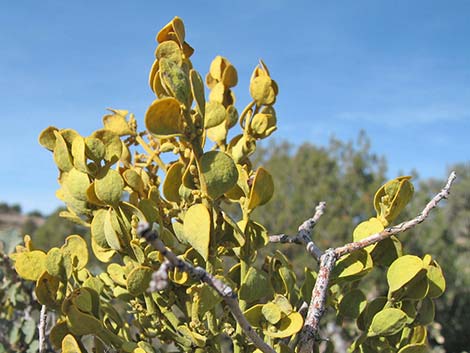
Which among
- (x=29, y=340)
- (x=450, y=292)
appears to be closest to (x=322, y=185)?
(x=450, y=292)

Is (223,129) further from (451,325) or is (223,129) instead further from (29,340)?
(451,325)

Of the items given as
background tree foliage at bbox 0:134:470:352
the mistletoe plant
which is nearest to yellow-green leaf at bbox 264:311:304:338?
the mistletoe plant

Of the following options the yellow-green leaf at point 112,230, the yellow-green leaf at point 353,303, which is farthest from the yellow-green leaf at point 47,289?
the yellow-green leaf at point 353,303

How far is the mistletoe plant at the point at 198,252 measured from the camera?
0.57 m

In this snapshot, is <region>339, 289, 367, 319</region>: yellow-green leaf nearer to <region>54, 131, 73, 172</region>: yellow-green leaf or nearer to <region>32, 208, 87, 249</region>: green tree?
<region>54, 131, 73, 172</region>: yellow-green leaf

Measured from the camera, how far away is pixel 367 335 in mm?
720

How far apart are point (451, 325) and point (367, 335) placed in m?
9.21

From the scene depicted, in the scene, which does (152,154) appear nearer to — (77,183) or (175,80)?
(77,183)

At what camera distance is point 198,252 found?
2.04 feet

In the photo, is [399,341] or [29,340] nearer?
[399,341]

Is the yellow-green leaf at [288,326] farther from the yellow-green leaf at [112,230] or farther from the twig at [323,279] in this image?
the yellow-green leaf at [112,230]

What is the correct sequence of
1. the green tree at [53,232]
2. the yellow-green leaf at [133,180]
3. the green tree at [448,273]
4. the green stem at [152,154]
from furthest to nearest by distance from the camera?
1. the green tree at [53,232]
2. the green tree at [448,273]
3. the green stem at [152,154]
4. the yellow-green leaf at [133,180]

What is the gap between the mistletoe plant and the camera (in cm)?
57

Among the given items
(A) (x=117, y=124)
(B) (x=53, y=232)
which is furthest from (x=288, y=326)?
(B) (x=53, y=232)
